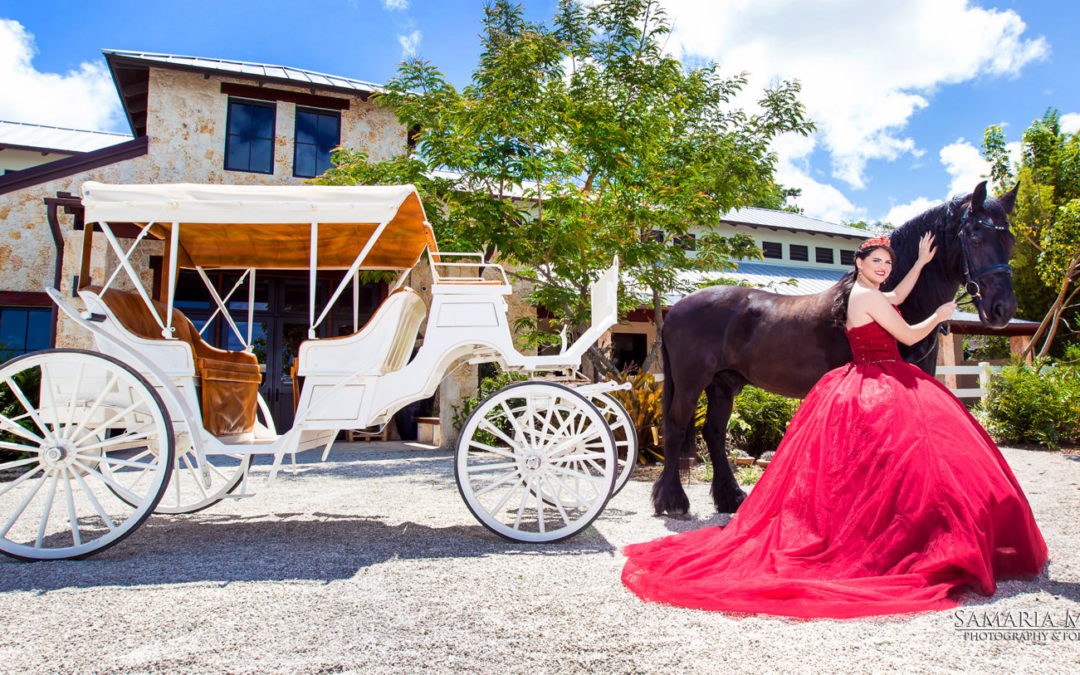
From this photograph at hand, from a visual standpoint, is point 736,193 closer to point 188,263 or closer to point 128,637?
point 188,263

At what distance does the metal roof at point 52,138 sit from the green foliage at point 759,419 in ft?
45.5

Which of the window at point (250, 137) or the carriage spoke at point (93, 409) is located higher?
the window at point (250, 137)

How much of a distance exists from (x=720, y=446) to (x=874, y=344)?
5.00 feet

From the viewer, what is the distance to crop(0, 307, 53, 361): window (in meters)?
10.9

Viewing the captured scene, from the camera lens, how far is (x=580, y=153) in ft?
26.9

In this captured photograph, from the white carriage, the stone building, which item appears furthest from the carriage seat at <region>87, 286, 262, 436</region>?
the stone building

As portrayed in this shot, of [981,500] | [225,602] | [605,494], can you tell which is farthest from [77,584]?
[981,500]

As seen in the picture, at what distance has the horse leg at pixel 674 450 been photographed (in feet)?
14.3

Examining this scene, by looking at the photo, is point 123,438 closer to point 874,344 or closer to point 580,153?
point 874,344

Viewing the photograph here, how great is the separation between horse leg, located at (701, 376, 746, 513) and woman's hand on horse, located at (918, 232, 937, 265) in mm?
1583

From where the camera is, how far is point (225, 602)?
2586mm

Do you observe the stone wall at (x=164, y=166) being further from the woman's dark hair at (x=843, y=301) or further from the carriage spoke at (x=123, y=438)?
the woman's dark hair at (x=843, y=301)

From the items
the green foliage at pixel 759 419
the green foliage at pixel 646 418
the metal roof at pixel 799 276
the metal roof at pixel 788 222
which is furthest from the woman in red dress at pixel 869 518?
the metal roof at pixel 788 222

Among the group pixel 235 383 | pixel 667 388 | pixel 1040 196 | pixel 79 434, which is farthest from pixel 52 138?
pixel 1040 196
